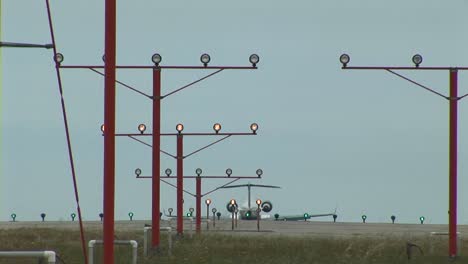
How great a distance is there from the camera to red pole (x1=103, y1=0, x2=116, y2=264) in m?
15.8

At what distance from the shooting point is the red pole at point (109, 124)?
15805 millimetres

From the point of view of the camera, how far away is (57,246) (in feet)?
147

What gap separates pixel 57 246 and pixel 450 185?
46.7 feet

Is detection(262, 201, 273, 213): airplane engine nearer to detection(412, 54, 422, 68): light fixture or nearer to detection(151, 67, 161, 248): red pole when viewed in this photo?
detection(151, 67, 161, 248): red pole

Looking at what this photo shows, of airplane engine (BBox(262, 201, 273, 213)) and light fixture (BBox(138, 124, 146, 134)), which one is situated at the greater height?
light fixture (BBox(138, 124, 146, 134))

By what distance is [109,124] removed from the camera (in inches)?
619

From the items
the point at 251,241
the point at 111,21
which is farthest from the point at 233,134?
the point at 111,21

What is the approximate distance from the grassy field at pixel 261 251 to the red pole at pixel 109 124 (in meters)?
18.4

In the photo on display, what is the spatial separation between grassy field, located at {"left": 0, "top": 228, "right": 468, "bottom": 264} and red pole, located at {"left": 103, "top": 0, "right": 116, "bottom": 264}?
18.4m

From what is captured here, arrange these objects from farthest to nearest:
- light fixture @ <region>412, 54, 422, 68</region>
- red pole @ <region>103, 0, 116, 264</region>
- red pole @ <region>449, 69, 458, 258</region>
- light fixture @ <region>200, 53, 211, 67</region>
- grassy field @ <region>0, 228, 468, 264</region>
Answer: red pole @ <region>449, 69, 458, 258</region>, light fixture @ <region>200, 53, 211, 67</region>, light fixture @ <region>412, 54, 422, 68</region>, grassy field @ <region>0, 228, 468, 264</region>, red pole @ <region>103, 0, 116, 264</region>

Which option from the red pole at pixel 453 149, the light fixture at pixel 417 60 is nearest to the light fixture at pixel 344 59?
the light fixture at pixel 417 60

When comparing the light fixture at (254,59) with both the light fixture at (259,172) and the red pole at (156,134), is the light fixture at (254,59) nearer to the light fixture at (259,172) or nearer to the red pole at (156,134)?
the red pole at (156,134)

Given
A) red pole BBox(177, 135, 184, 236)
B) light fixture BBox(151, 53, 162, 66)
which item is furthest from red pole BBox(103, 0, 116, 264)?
red pole BBox(177, 135, 184, 236)

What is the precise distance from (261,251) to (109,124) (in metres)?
27.6
